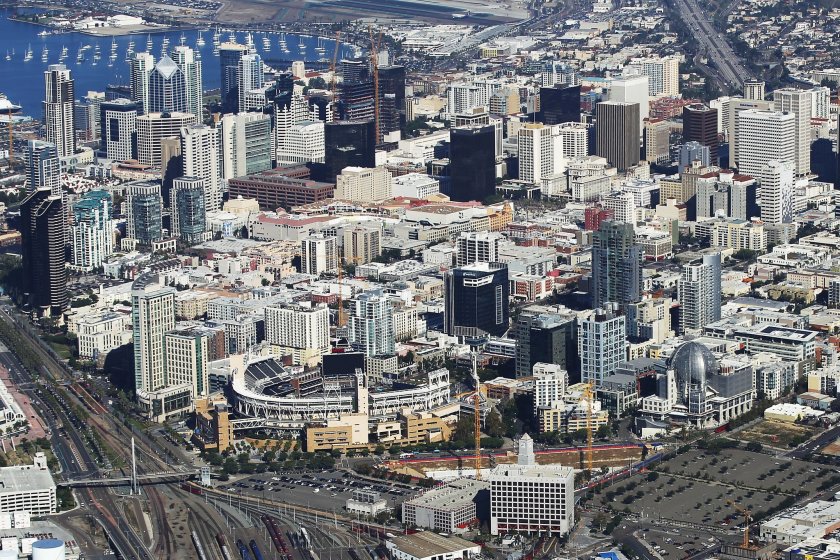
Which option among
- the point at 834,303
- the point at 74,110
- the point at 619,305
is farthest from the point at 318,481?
the point at 74,110

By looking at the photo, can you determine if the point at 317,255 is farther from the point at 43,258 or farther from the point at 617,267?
the point at 617,267

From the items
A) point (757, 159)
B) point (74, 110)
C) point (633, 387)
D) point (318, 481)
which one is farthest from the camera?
point (74, 110)

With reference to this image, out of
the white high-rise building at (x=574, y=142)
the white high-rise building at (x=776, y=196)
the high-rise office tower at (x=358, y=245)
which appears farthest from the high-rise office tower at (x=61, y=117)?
the white high-rise building at (x=776, y=196)

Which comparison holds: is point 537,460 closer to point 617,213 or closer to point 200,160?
point 617,213

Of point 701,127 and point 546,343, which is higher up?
point 701,127

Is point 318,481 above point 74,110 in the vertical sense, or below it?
below

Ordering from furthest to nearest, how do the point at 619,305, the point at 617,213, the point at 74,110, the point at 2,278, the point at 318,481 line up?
the point at 74,110 → the point at 617,213 → the point at 2,278 → the point at 619,305 → the point at 318,481

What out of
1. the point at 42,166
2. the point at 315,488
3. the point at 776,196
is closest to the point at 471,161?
the point at 776,196
